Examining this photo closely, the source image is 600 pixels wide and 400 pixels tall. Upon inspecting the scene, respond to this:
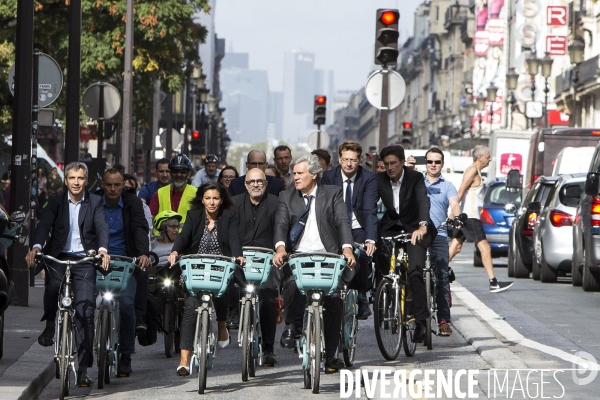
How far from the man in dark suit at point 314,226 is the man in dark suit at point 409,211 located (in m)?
1.67

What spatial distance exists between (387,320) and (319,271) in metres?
1.71

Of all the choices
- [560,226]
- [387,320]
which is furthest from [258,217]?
[560,226]

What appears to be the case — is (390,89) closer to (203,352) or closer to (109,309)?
(109,309)

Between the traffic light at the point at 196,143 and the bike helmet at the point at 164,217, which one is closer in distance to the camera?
the bike helmet at the point at 164,217

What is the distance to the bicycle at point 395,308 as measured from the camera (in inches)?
470

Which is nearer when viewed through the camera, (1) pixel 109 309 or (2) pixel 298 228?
(1) pixel 109 309

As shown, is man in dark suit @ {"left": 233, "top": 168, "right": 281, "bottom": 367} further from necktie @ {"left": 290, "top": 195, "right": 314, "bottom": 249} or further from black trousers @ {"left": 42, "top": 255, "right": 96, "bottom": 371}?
black trousers @ {"left": 42, "top": 255, "right": 96, "bottom": 371}

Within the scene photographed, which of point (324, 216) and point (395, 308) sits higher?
point (324, 216)

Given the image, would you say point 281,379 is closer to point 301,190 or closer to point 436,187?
point 301,190

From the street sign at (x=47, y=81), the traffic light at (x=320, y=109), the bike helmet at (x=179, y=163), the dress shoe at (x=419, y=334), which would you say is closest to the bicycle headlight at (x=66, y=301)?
the dress shoe at (x=419, y=334)

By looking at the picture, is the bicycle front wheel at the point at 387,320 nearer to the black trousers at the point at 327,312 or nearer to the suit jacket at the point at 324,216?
the black trousers at the point at 327,312

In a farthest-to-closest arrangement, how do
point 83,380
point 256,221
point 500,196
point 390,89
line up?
point 500,196 < point 390,89 < point 256,221 < point 83,380

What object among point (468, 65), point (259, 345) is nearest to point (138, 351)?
point (259, 345)

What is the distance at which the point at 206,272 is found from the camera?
10.4 m
